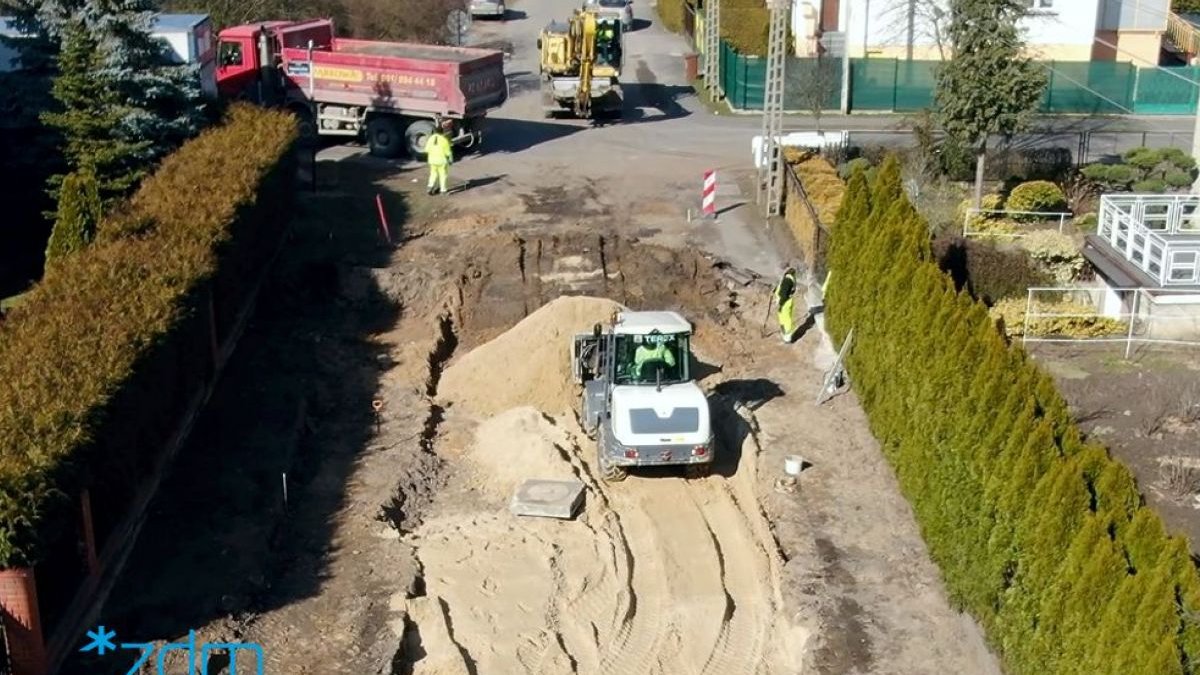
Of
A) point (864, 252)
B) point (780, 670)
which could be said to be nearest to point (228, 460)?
point (780, 670)

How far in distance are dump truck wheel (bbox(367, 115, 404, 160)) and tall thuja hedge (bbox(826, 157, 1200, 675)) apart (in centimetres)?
1588

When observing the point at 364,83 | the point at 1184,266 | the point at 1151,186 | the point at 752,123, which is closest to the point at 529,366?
the point at 1184,266

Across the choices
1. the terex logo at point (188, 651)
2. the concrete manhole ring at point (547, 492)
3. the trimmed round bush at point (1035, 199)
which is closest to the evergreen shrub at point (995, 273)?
the trimmed round bush at point (1035, 199)

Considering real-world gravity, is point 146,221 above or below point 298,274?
above

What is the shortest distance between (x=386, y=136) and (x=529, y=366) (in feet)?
47.4

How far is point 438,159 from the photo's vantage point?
31.8 m

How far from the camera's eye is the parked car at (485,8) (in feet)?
190

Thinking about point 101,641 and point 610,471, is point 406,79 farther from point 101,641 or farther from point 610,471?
point 101,641

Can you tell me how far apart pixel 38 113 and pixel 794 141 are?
1699 cm

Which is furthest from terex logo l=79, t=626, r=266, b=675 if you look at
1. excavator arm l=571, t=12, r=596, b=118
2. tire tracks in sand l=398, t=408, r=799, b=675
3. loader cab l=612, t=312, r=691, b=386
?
excavator arm l=571, t=12, r=596, b=118

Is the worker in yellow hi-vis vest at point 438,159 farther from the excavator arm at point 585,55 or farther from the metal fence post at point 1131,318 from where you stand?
the metal fence post at point 1131,318

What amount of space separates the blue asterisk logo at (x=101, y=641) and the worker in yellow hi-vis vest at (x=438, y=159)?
57.9ft

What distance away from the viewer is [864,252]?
22766 mm

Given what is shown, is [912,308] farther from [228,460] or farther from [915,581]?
[228,460]
